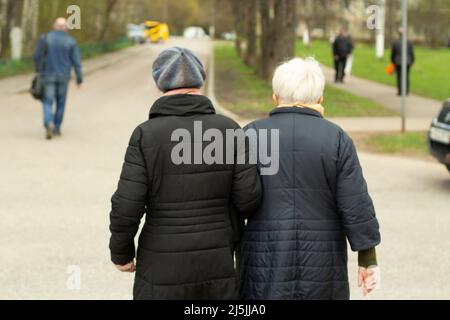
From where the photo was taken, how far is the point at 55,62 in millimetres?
13219

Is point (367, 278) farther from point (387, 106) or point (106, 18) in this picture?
point (106, 18)

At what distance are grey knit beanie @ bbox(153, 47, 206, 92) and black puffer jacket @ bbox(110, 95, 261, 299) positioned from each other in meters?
0.06

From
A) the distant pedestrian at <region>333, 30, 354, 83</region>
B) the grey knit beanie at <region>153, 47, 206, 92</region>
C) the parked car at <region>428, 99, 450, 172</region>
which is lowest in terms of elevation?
the distant pedestrian at <region>333, 30, 354, 83</region>

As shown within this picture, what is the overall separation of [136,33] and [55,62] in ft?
158

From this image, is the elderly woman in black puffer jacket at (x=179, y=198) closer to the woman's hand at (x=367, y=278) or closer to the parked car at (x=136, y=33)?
the woman's hand at (x=367, y=278)

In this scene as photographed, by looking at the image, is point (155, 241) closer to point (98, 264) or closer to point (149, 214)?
point (149, 214)

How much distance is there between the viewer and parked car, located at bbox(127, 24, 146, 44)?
58.1 m

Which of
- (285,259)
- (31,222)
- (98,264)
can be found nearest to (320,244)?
(285,259)

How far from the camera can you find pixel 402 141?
44.6 ft

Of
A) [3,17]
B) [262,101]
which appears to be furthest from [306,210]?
[3,17]

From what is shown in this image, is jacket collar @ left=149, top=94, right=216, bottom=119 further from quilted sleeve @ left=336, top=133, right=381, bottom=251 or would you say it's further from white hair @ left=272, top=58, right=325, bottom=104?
quilted sleeve @ left=336, top=133, right=381, bottom=251

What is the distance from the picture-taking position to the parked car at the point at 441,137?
982cm

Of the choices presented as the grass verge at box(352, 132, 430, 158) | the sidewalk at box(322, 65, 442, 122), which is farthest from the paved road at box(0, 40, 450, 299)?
the sidewalk at box(322, 65, 442, 122)

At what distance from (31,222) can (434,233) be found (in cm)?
368
